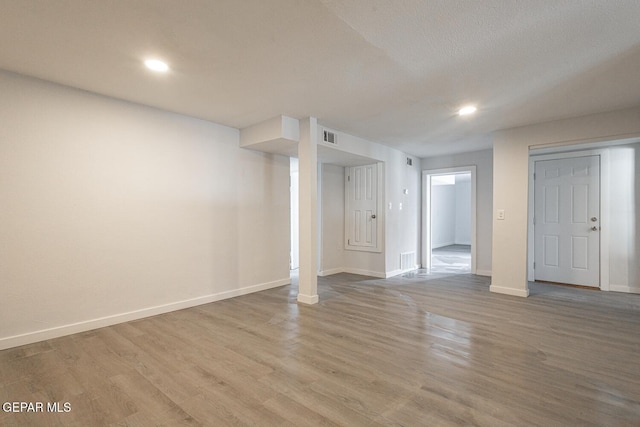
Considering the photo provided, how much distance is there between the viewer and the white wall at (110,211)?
9.20 ft

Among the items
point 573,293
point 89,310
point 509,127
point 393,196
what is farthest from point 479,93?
point 89,310

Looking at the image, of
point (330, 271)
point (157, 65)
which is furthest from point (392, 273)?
point (157, 65)

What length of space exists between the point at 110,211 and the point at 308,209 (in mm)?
2246

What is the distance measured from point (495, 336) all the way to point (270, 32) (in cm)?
328

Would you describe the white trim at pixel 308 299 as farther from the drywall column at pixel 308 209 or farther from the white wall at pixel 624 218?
the white wall at pixel 624 218

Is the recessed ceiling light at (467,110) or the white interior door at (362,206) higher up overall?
the recessed ceiling light at (467,110)

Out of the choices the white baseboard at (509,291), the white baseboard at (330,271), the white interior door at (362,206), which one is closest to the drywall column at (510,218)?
the white baseboard at (509,291)

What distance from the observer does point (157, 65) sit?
2.63m

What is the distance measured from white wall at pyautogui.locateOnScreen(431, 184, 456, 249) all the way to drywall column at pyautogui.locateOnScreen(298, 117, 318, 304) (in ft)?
24.6

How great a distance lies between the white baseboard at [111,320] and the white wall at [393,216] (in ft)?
7.36

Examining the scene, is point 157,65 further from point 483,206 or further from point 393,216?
point 483,206

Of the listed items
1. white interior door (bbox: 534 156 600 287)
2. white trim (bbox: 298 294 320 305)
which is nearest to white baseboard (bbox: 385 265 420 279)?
white trim (bbox: 298 294 320 305)

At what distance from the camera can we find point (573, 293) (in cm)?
458

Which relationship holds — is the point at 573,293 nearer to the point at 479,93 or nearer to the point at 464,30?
the point at 479,93
